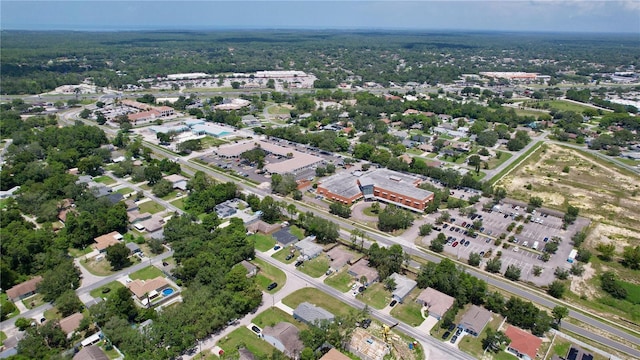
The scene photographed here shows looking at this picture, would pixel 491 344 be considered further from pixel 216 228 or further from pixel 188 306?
pixel 216 228

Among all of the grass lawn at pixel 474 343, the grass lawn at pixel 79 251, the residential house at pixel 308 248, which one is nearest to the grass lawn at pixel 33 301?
the grass lawn at pixel 79 251

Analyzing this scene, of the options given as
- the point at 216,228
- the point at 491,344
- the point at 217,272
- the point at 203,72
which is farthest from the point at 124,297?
the point at 203,72

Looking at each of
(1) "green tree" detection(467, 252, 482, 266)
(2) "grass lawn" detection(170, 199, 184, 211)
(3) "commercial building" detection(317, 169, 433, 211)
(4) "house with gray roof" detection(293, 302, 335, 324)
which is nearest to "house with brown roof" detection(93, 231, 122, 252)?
(2) "grass lawn" detection(170, 199, 184, 211)

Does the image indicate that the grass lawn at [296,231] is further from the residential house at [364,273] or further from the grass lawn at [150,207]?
the grass lawn at [150,207]

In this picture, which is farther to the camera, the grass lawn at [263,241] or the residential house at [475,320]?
the grass lawn at [263,241]

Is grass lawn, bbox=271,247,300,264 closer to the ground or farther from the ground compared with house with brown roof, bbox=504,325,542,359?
closer to the ground

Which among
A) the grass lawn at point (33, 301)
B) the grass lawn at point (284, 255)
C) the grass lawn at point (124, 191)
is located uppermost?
the grass lawn at point (124, 191)

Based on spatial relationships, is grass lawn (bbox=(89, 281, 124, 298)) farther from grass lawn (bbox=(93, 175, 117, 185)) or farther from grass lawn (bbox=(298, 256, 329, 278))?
grass lawn (bbox=(93, 175, 117, 185))

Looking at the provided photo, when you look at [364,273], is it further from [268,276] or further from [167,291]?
[167,291]
